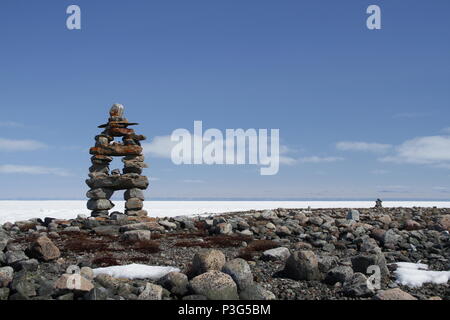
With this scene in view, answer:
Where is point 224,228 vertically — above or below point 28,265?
above

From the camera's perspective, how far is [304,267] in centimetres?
925

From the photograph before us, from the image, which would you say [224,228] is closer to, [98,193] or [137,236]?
[137,236]

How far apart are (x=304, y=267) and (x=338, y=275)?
2.47 feet

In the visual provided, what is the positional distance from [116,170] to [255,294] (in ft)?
60.2

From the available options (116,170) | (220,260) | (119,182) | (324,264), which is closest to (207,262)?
(220,260)

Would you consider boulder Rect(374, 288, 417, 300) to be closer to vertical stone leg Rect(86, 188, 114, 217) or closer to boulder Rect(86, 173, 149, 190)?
boulder Rect(86, 173, 149, 190)

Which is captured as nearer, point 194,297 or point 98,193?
point 194,297

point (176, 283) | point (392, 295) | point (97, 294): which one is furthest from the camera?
point (176, 283)

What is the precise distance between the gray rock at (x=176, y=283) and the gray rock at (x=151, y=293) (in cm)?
37

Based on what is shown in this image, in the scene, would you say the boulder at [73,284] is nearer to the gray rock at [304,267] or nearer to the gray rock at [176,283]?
the gray rock at [176,283]

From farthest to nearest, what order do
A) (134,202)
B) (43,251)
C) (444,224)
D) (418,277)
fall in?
(134,202) → (444,224) → (43,251) → (418,277)

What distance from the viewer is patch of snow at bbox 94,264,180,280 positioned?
9.41m
